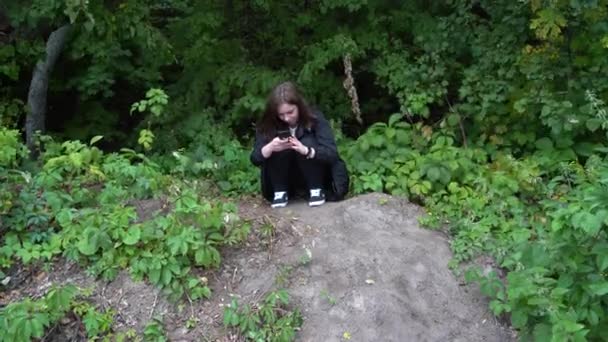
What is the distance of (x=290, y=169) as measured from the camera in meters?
5.79

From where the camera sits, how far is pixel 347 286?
4.77m

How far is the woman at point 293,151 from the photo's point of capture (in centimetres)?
563

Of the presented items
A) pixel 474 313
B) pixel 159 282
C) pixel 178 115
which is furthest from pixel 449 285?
pixel 178 115

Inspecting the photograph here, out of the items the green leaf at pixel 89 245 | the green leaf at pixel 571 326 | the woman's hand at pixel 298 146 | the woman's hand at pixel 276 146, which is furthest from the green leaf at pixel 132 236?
the green leaf at pixel 571 326

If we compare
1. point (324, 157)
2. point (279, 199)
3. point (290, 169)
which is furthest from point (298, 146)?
point (279, 199)

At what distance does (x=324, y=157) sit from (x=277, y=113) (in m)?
0.45

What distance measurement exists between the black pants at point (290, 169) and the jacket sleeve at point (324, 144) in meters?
0.08

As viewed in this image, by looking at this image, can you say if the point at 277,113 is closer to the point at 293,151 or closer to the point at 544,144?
the point at 293,151

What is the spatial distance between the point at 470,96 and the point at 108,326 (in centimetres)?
347

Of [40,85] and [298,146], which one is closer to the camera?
[298,146]

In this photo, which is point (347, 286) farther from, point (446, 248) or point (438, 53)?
point (438, 53)

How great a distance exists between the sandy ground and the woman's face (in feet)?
2.38

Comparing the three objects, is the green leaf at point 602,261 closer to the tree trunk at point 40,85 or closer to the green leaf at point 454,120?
the green leaf at point 454,120

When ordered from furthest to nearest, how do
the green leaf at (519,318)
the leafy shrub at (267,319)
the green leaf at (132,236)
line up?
1. the green leaf at (132,236)
2. the leafy shrub at (267,319)
3. the green leaf at (519,318)
